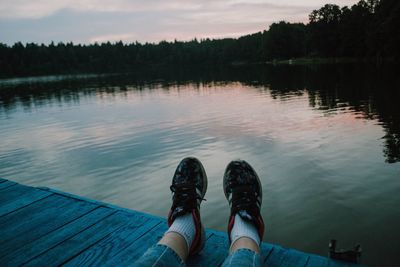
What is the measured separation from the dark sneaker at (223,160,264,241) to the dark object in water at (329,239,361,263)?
23.9 inches

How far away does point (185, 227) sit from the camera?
268 cm

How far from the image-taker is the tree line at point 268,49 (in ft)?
227

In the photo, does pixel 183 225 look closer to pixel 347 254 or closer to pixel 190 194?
pixel 190 194

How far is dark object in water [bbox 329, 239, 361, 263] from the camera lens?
2.48 meters

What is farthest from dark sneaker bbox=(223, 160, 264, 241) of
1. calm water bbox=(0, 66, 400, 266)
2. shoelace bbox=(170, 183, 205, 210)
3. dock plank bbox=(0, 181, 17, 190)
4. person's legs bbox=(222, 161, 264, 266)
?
dock plank bbox=(0, 181, 17, 190)

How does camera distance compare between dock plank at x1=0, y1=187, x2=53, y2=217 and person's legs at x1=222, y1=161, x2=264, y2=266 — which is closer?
person's legs at x1=222, y1=161, x2=264, y2=266

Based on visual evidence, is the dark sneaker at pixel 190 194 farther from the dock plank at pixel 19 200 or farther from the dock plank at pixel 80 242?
the dock plank at pixel 19 200

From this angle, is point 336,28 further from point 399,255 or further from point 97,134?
point 399,255

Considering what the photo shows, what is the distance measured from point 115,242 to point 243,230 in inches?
56.2

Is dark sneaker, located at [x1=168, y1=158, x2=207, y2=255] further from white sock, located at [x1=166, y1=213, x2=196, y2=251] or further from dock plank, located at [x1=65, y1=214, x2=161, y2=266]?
dock plank, located at [x1=65, y1=214, x2=161, y2=266]

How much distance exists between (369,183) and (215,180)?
12.0ft

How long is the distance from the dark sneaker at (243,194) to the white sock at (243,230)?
38 mm

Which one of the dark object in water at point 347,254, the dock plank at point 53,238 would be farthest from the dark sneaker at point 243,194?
the dock plank at point 53,238

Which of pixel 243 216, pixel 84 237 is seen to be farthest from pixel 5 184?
pixel 243 216
